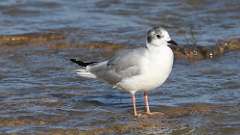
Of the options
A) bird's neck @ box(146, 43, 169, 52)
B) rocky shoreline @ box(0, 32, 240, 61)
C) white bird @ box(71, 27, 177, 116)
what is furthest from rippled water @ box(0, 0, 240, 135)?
bird's neck @ box(146, 43, 169, 52)

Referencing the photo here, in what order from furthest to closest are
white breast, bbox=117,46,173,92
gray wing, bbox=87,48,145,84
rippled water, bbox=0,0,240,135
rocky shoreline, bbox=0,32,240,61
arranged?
rocky shoreline, bbox=0,32,240,61 < gray wing, bbox=87,48,145,84 < white breast, bbox=117,46,173,92 < rippled water, bbox=0,0,240,135

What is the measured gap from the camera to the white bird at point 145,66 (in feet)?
27.0

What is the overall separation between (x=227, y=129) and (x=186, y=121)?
0.53 meters

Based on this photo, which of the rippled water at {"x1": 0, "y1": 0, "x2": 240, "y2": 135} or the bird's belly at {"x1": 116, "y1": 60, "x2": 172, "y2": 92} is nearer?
→ the rippled water at {"x1": 0, "y1": 0, "x2": 240, "y2": 135}

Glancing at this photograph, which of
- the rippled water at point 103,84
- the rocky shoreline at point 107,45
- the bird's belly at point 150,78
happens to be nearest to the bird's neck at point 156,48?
the bird's belly at point 150,78

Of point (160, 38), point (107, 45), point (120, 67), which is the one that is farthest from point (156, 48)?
point (107, 45)

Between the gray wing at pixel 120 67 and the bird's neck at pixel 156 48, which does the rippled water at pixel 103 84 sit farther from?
the bird's neck at pixel 156 48

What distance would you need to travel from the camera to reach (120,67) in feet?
27.9

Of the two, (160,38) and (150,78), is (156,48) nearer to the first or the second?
(160,38)

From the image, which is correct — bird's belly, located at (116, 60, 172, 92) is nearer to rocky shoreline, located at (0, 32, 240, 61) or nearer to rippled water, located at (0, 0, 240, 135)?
rippled water, located at (0, 0, 240, 135)

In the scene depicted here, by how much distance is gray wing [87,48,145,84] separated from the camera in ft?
27.3

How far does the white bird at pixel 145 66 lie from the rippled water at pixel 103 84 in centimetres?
35

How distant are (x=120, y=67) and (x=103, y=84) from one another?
133 cm

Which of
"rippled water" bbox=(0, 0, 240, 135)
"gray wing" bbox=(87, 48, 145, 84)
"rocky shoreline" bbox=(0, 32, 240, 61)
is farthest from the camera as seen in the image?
"rocky shoreline" bbox=(0, 32, 240, 61)
